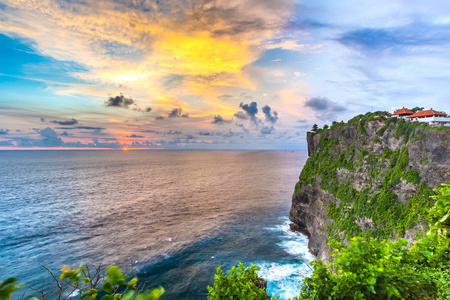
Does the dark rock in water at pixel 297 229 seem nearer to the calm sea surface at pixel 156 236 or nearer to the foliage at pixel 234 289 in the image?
the calm sea surface at pixel 156 236

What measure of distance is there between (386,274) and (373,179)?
3177 centimetres

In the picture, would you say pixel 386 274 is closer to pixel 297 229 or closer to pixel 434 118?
pixel 434 118

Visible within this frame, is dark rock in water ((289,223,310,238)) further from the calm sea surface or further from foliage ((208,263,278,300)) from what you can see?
foliage ((208,263,278,300))

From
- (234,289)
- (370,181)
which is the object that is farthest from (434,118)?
(234,289)

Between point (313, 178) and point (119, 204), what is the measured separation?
188 ft

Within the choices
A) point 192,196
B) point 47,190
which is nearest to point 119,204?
point 192,196

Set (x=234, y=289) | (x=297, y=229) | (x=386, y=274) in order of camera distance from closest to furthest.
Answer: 1. (x=386, y=274)
2. (x=234, y=289)
3. (x=297, y=229)

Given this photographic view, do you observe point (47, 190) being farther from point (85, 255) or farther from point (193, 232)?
point (193, 232)

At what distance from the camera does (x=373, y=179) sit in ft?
110

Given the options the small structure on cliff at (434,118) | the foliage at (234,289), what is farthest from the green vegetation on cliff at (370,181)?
A: the foliage at (234,289)

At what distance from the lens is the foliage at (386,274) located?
7.28 metres

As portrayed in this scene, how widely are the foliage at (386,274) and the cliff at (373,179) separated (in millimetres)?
18517

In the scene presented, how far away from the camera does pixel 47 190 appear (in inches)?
3132

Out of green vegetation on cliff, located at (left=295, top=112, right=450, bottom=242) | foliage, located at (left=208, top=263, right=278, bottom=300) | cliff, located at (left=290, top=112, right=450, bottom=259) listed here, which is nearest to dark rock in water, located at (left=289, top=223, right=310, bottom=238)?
cliff, located at (left=290, top=112, right=450, bottom=259)
